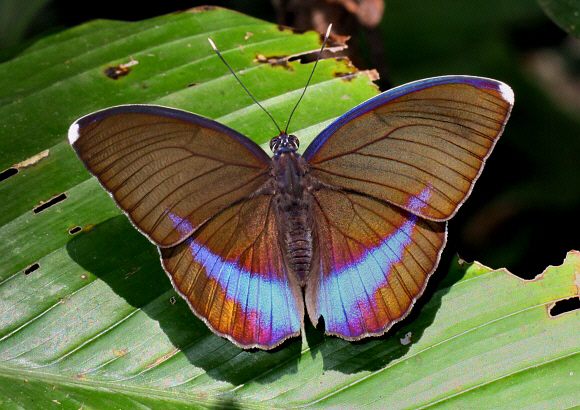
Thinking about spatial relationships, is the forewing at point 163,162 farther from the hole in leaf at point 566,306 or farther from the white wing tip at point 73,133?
the hole in leaf at point 566,306

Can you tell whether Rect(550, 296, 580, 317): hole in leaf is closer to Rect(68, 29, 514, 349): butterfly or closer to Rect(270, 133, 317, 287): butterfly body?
Rect(68, 29, 514, 349): butterfly

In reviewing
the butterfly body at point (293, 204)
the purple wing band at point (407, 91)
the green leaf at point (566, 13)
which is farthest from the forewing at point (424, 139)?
the green leaf at point (566, 13)

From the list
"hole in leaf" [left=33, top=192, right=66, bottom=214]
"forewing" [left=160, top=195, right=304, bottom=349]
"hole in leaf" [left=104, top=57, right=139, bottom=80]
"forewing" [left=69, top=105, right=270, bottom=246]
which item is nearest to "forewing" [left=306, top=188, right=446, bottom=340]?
"forewing" [left=160, top=195, right=304, bottom=349]

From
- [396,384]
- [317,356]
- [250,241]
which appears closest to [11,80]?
[250,241]

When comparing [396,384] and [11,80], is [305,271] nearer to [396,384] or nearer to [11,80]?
[396,384]

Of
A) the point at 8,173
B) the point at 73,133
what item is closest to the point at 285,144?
the point at 73,133
